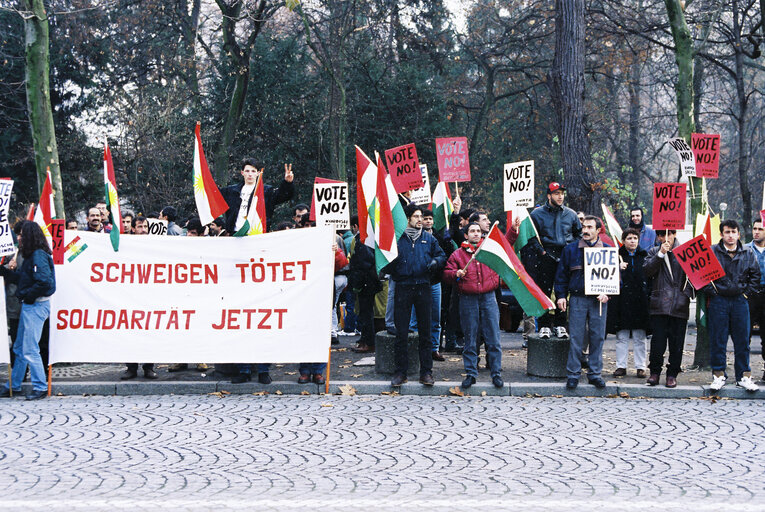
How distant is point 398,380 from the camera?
10430 millimetres

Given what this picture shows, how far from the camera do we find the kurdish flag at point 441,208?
13.2 m

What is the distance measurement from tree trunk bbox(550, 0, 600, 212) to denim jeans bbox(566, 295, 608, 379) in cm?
596

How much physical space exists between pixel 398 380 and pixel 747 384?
390 cm

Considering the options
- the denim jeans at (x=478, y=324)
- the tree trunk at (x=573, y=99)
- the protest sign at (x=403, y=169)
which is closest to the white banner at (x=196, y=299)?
the denim jeans at (x=478, y=324)

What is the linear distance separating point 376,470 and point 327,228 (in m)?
4.51

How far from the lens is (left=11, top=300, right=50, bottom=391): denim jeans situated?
1026cm

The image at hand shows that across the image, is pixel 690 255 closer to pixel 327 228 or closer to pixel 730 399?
pixel 730 399

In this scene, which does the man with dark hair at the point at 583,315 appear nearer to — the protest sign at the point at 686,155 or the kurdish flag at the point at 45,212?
the protest sign at the point at 686,155

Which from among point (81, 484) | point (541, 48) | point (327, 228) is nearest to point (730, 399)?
point (327, 228)

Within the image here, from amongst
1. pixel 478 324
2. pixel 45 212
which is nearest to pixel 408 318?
pixel 478 324

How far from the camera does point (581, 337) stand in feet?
34.3

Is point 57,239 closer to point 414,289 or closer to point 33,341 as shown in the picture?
point 33,341

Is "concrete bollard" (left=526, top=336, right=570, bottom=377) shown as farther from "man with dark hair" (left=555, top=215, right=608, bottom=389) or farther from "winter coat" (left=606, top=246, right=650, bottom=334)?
"winter coat" (left=606, top=246, right=650, bottom=334)

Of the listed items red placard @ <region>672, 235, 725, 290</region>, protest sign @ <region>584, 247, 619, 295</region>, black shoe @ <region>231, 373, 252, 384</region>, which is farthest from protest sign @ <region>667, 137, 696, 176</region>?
black shoe @ <region>231, 373, 252, 384</region>
